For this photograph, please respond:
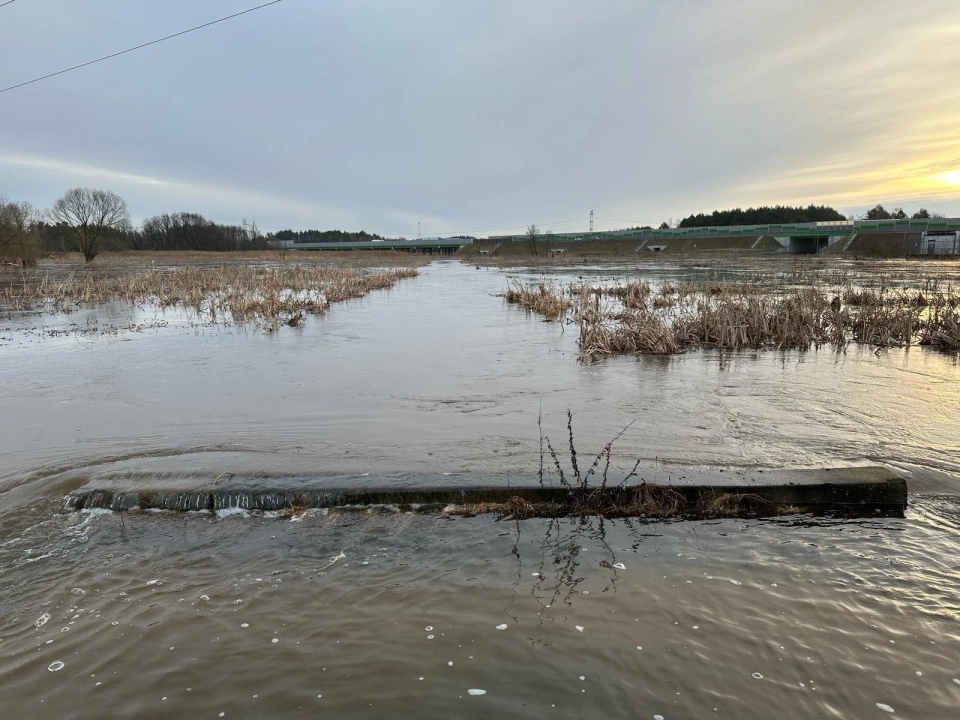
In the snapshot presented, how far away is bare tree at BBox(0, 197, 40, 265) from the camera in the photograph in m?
49.0

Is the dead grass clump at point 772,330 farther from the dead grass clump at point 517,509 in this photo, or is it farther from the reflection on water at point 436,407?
the dead grass clump at point 517,509

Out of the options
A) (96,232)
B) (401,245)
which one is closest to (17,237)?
(96,232)

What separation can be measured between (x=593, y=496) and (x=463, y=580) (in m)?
→ 1.68

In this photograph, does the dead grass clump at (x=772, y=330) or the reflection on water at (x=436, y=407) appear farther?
the dead grass clump at (x=772, y=330)

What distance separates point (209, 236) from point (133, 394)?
14769 centimetres

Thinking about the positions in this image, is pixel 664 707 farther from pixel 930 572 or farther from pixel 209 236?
pixel 209 236

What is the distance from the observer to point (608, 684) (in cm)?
320

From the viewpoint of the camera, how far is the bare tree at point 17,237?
1930 inches

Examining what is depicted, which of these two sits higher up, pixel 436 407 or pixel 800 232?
pixel 800 232

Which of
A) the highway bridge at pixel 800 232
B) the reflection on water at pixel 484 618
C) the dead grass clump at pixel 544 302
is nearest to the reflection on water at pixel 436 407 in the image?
the reflection on water at pixel 484 618

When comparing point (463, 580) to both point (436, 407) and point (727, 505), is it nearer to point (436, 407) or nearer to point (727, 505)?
point (727, 505)

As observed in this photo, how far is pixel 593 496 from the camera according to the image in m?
5.36

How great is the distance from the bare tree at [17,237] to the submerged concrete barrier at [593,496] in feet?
190

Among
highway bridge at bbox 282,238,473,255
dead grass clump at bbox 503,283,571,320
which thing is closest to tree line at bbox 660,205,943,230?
highway bridge at bbox 282,238,473,255
